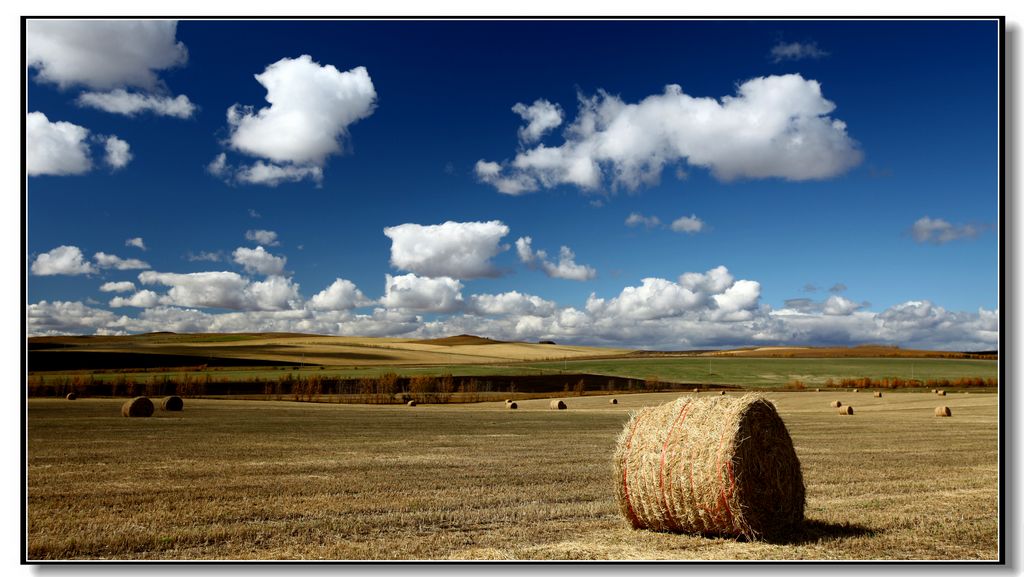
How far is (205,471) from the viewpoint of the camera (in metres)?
16.7

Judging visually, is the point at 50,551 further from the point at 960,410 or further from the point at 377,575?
the point at 960,410

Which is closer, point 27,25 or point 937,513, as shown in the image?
point 27,25

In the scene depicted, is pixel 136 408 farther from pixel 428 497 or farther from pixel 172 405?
pixel 428 497

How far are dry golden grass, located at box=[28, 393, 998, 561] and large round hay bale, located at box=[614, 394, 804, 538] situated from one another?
0.24 metres

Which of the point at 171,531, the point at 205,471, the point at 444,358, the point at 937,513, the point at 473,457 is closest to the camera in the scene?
the point at 171,531

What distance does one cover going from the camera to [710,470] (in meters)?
9.20

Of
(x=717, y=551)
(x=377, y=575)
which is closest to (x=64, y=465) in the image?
(x=377, y=575)

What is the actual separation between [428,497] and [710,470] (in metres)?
5.45

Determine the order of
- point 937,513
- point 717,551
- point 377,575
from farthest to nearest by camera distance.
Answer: point 937,513
point 717,551
point 377,575

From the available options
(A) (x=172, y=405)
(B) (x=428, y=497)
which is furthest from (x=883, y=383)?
(B) (x=428, y=497)

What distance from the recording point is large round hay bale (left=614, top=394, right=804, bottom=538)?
923cm

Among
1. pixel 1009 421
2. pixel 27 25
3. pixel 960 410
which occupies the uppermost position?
pixel 27 25

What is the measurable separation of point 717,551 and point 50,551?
7.23m

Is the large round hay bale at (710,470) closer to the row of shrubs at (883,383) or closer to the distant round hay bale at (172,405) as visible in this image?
the distant round hay bale at (172,405)
